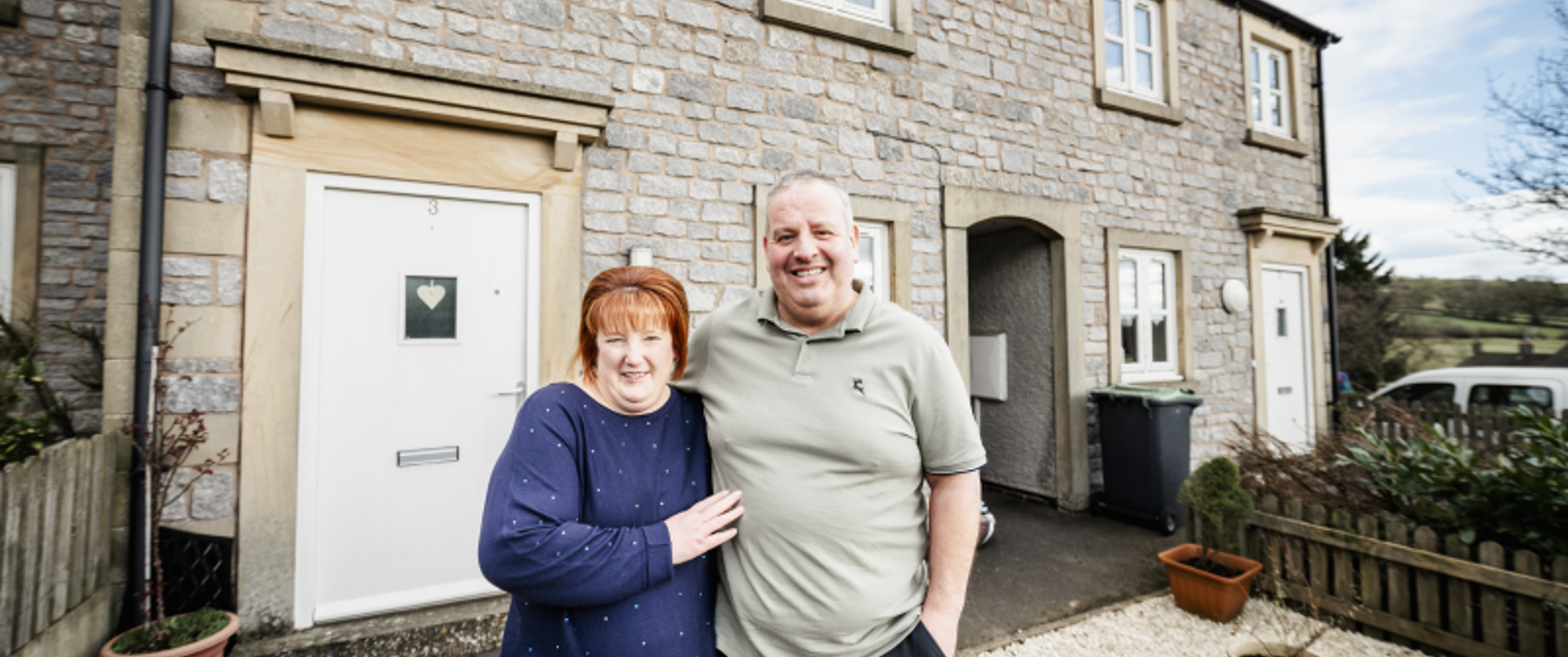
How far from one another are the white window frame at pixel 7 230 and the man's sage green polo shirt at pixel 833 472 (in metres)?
5.39

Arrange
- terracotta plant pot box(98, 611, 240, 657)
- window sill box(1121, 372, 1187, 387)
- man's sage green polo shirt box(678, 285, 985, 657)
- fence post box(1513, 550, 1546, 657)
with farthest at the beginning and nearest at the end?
window sill box(1121, 372, 1187, 387), fence post box(1513, 550, 1546, 657), terracotta plant pot box(98, 611, 240, 657), man's sage green polo shirt box(678, 285, 985, 657)

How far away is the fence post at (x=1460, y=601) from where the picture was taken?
9.41 feet

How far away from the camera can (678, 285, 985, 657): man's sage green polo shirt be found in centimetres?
137

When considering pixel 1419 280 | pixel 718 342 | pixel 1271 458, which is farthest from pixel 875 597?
pixel 1419 280

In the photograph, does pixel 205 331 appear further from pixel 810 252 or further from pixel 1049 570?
pixel 1049 570

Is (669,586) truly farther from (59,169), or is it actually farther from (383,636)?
(59,169)

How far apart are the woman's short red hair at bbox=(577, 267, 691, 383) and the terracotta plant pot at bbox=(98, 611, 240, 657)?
2.51m

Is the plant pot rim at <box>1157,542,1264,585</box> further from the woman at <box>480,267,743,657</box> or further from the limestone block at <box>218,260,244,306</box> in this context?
the limestone block at <box>218,260,244,306</box>

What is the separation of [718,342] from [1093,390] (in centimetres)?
488

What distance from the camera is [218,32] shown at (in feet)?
9.54

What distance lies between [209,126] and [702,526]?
3.34 m

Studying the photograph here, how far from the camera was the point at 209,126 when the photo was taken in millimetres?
3016

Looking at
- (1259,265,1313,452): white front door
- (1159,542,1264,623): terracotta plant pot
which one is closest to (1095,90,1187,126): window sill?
(1259,265,1313,452): white front door

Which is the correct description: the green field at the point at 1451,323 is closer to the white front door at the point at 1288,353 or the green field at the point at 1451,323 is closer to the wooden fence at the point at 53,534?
the white front door at the point at 1288,353
